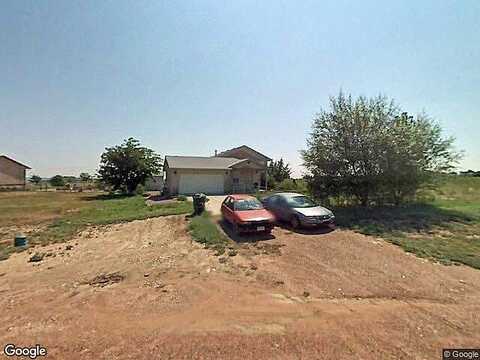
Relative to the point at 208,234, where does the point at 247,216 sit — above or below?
above

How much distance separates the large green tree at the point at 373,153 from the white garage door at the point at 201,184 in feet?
46.9

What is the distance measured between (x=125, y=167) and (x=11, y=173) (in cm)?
3196

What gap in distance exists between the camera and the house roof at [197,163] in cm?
2758

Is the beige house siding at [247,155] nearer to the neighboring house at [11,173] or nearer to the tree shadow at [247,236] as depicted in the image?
the tree shadow at [247,236]

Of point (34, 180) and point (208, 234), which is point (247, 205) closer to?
point (208, 234)

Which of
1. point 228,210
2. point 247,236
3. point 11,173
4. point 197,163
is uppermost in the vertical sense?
point 11,173

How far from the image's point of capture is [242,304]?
15.6 feet

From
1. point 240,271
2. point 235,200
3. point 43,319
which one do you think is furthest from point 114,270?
point 235,200

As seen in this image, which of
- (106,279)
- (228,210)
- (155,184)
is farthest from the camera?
(155,184)

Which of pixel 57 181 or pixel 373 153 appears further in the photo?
pixel 57 181

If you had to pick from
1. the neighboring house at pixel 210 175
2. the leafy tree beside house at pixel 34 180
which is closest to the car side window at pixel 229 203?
the neighboring house at pixel 210 175

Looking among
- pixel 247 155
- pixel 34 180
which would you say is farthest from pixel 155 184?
pixel 34 180

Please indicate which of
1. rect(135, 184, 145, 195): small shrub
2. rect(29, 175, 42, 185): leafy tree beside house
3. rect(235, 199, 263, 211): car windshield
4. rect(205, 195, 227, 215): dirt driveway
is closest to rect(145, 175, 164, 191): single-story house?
rect(135, 184, 145, 195): small shrub

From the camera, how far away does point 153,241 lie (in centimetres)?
970
